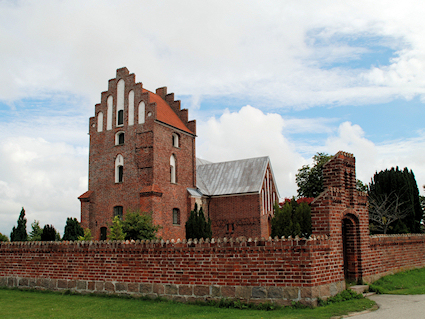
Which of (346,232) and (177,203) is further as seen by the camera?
(177,203)

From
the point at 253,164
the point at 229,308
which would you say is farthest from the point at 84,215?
the point at 229,308

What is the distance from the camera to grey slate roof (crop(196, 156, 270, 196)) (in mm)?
34719

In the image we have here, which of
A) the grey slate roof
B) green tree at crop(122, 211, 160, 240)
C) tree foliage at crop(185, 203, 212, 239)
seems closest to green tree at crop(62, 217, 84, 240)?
green tree at crop(122, 211, 160, 240)

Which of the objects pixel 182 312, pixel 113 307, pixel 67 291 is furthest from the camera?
pixel 67 291

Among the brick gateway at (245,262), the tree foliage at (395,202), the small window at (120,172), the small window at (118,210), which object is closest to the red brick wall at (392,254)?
the brick gateway at (245,262)

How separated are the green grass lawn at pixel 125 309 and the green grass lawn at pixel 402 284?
6.53 ft

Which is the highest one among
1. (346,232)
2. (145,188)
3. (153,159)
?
(153,159)

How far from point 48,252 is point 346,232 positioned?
35.5 feet

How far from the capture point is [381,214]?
26516 mm

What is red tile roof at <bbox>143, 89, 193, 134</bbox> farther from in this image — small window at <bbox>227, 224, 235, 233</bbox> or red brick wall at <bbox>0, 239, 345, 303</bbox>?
red brick wall at <bbox>0, 239, 345, 303</bbox>

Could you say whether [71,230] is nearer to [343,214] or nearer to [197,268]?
[197,268]

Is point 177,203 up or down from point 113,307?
up

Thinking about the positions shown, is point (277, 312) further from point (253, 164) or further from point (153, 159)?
point (253, 164)

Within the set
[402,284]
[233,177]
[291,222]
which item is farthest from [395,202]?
[402,284]
